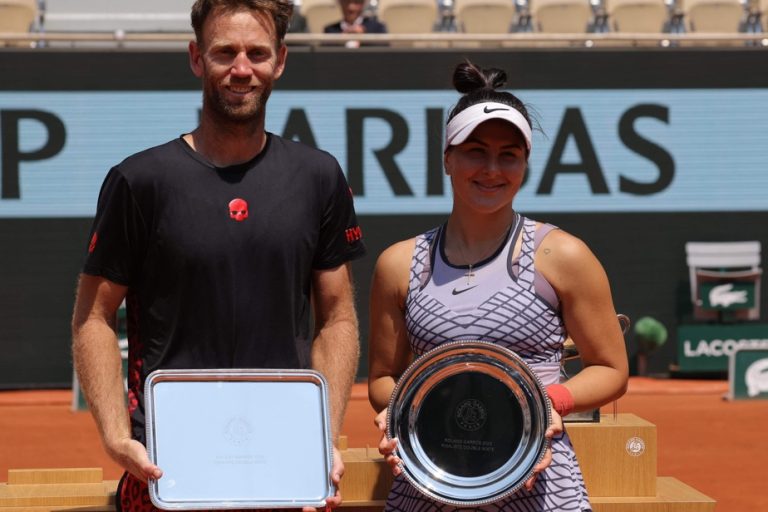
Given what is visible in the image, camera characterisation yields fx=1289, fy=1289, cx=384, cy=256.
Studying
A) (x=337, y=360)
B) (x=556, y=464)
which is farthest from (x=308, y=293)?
(x=556, y=464)

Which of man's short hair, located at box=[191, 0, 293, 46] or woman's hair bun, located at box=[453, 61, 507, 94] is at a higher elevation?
man's short hair, located at box=[191, 0, 293, 46]

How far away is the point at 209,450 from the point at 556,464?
0.69m

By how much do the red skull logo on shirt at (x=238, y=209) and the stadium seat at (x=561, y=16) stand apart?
998 centimetres

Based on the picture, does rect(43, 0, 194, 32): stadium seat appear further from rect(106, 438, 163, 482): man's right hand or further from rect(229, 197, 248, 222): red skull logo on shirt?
rect(106, 438, 163, 482): man's right hand

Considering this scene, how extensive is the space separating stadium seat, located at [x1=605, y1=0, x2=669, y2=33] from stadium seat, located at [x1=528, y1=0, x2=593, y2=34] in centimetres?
34

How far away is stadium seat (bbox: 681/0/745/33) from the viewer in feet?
40.3

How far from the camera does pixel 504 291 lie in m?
2.55

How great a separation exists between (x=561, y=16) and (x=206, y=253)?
10106mm

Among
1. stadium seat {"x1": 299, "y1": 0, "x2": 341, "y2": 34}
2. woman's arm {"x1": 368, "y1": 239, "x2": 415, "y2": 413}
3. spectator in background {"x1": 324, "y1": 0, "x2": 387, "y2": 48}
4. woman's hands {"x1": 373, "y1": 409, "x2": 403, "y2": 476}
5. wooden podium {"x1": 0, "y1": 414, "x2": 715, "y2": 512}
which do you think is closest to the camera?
woman's hands {"x1": 373, "y1": 409, "x2": 403, "y2": 476}

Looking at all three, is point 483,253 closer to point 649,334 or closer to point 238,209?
point 238,209

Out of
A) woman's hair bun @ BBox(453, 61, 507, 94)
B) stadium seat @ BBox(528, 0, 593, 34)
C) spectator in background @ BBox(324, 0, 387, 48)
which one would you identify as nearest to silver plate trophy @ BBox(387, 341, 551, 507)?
woman's hair bun @ BBox(453, 61, 507, 94)

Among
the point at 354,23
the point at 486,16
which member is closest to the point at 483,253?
the point at 354,23

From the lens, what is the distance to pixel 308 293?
2.66 m

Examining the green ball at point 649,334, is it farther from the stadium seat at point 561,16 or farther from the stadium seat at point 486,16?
the stadium seat at point 486,16
